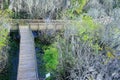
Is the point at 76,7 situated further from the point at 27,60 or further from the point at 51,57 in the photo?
the point at 27,60

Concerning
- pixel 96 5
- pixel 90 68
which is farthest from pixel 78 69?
pixel 96 5

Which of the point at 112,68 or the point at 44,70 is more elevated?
the point at 112,68

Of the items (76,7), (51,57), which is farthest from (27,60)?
(76,7)

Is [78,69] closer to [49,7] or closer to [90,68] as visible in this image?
[90,68]

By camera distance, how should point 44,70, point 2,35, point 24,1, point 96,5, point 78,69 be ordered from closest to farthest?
point 78,69 → point 2,35 → point 44,70 → point 24,1 → point 96,5

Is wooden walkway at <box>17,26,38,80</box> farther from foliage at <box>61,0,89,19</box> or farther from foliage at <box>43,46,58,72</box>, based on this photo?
foliage at <box>61,0,89,19</box>

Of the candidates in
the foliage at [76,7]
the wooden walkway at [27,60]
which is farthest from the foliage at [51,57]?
the foliage at [76,7]

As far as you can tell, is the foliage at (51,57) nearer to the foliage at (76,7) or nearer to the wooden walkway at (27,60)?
the wooden walkway at (27,60)

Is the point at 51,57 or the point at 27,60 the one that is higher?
the point at 27,60
